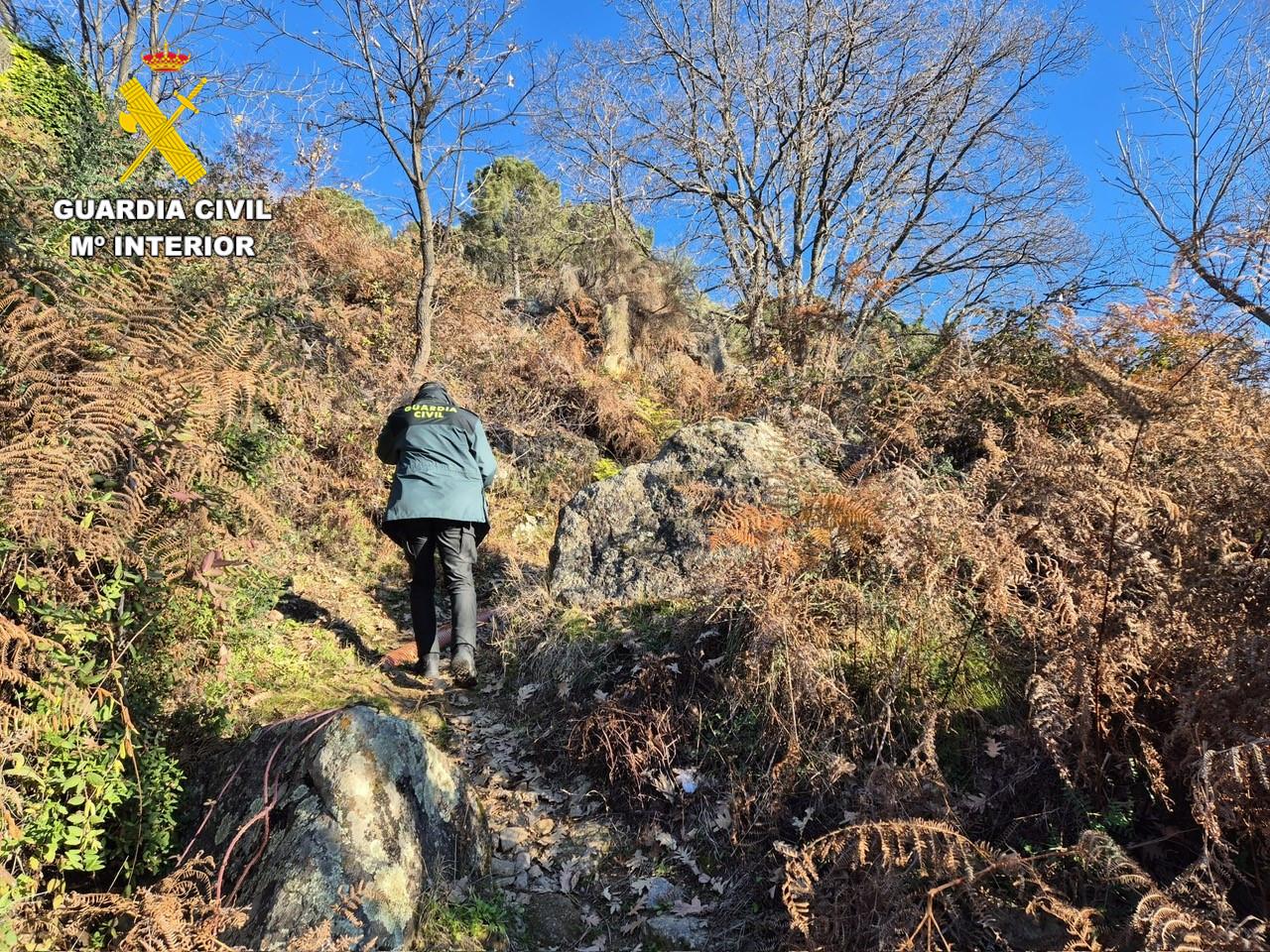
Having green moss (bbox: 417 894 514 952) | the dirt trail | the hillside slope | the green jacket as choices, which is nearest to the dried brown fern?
the hillside slope

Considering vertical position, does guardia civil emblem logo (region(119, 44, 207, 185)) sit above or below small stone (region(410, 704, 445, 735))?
above

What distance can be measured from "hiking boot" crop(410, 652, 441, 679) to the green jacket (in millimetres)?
1069

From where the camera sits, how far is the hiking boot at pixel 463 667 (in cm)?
498

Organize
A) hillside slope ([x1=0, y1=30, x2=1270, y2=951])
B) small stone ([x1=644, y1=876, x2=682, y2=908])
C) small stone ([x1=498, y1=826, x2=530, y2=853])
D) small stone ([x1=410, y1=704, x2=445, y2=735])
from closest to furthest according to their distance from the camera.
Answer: hillside slope ([x1=0, y1=30, x2=1270, y2=951]) → small stone ([x1=644, y1=876, x2=682, y2=908]) → small stone ([x1=498, y1=826, x2=530, y2=853]) → small stone ([x1=410, y1=704, x2=445, y2=735])

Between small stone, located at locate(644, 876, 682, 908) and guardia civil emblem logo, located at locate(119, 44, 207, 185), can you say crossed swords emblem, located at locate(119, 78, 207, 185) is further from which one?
small stone, located at locate(644, 876, 682, 908)

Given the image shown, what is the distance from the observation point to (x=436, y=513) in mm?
4992

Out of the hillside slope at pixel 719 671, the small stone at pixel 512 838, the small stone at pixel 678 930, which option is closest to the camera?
the hillside slope at pixel 719 671

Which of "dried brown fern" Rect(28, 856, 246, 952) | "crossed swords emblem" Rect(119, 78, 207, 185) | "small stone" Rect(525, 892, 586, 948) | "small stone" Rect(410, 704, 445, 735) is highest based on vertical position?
"crossed swords emblem" Rect(119, 78, 207, 185)

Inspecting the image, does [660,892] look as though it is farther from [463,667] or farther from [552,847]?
[463,667]

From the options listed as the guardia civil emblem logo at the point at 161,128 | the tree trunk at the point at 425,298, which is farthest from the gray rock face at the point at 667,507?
the guardia civil emblem logo at the point at 161,128

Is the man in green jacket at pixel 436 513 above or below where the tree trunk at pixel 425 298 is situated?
below

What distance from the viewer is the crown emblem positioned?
11102 millimetres

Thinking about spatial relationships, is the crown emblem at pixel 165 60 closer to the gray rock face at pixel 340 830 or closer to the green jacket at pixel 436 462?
the green jacket at pixel 436 462

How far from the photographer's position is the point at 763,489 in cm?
545
